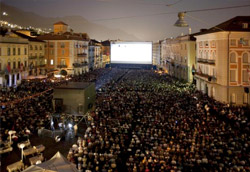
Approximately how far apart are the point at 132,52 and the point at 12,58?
3024 centimetres

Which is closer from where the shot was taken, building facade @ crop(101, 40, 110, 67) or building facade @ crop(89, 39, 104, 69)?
building facade @ crop(89, 39, 104, 69)

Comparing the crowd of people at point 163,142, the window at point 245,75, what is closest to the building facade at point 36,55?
the crowd of people at point 163,142

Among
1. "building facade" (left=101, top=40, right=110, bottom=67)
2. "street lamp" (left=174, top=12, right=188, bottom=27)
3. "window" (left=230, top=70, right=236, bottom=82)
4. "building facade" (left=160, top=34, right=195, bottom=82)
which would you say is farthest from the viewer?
"building facade" (left=101, top=40, right=110, bottom=67)

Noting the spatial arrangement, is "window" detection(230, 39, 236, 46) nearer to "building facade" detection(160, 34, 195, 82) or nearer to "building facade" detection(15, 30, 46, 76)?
"building facade" detection(160, 34, 195, 82)

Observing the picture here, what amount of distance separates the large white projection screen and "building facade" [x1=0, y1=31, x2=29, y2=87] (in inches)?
897

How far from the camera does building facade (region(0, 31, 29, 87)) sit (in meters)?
41.3

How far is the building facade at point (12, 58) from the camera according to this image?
41312 millimetres

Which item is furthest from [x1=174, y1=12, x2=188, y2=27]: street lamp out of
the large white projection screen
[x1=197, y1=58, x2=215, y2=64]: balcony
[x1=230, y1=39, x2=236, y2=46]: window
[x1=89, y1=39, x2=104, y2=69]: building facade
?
[x1=89, y1=39, x2=104, y2=69]: building facade

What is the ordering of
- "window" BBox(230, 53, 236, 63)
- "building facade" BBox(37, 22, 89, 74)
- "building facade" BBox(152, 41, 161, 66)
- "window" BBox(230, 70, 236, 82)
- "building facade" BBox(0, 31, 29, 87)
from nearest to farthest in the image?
"window" BBox(230, 53, 236, 63), "window" BBox(230, 70, 236, 82), "building facade" BBox(0, 31, 29, 87), "building facade" BBox(37, 22, 89, 74), "building facade" BBox(152, 41, 161, 66)

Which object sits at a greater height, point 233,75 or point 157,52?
point 157,52

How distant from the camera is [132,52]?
65625 mm

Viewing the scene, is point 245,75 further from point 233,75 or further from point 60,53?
point 60,53

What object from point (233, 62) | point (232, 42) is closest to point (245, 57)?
point (233, 62)

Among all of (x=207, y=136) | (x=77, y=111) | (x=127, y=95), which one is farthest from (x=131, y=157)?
(x=127, y=95)
